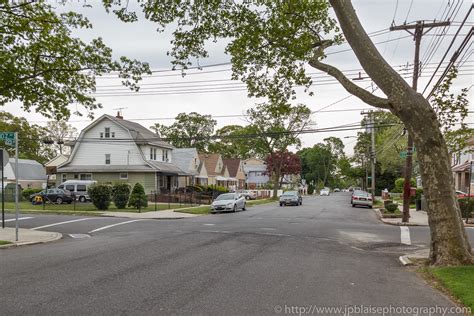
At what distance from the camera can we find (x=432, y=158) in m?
9.98

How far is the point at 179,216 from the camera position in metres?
26.7

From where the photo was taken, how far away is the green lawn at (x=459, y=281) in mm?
6875

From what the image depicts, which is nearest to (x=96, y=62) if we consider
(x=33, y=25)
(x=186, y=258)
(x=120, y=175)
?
(x=33, y=25)

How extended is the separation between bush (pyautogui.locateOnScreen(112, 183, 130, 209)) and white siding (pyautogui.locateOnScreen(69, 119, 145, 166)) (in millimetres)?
12119

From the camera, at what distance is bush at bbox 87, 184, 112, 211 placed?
98.0ft

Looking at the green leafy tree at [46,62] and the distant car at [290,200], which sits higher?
the green leafy tree at [46,62]

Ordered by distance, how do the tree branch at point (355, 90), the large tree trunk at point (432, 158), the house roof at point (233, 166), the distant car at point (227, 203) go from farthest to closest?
the house roof at point (233, 166) < the distant car at point (227, 203) < the tree branch at point (355, 90) < the large tree trunk at point (432, 158)

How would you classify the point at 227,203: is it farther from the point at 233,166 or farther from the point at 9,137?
the point at 233,166

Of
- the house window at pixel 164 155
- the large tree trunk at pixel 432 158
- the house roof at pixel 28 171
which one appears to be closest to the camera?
the large tree trunk at pixel 432 158

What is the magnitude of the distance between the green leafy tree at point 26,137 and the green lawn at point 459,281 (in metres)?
58.5

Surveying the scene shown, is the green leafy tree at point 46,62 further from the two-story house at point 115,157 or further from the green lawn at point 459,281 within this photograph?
the two-story house at point 115,157

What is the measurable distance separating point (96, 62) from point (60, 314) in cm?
1323

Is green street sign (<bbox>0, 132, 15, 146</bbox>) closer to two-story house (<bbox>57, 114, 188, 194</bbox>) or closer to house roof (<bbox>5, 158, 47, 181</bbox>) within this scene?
two-story house (<bbox>57, 114, 188, 194</bbox>)

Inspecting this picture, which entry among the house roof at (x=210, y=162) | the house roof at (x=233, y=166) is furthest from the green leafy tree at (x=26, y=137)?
the house roof at (x=233, y=166)
